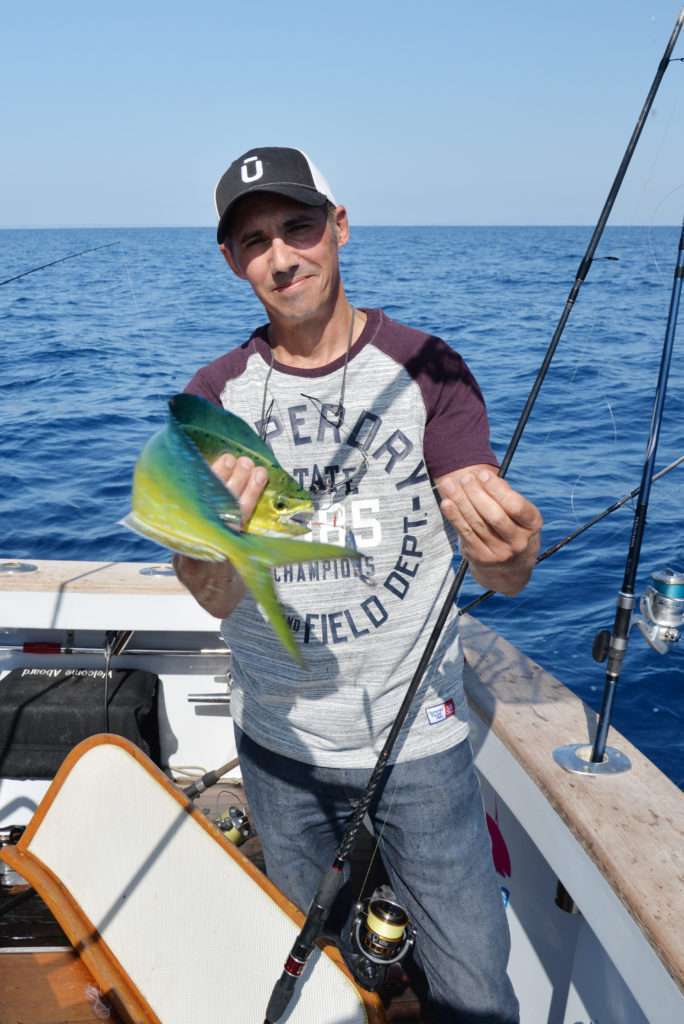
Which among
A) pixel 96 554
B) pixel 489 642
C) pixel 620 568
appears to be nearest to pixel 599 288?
pixel 620 568

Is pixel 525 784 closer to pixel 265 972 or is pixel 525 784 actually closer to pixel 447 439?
pixel 265 972

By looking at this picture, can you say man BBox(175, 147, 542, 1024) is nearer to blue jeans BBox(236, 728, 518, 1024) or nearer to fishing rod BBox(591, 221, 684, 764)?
blue jeans BBox(236, 728, 518, 1024)

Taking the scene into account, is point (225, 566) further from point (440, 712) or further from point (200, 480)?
point (440, 712)

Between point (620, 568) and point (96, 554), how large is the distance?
3.57 m

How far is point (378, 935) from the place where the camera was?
2.19 metres

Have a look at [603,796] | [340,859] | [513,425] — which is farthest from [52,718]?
[513,425]

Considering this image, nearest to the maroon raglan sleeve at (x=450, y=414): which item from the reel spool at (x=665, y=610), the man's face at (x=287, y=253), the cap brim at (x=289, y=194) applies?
the man's face at (x=287, y=253)

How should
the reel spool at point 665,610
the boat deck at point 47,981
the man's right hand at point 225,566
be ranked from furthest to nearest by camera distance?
the boat deck at point 47,981
the reel spool at point 665,610
the man's right hand at point 225,566

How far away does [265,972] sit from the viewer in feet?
6.73

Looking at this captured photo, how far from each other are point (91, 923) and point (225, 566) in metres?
1.57

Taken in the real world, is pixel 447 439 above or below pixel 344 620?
above

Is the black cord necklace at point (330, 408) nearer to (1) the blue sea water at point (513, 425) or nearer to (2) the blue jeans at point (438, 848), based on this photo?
(2) the blue jeans at point (438, 848)

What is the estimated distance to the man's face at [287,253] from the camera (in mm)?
1753

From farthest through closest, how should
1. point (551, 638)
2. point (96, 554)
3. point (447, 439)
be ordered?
point (96, 554) → point (551, 638) → point (447, 439)
